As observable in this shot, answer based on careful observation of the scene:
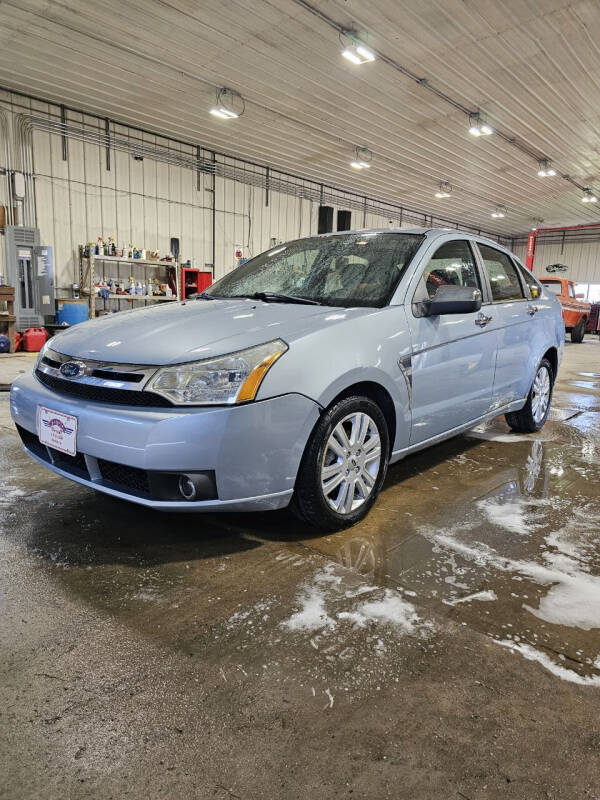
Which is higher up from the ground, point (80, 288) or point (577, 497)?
point (80, 288)

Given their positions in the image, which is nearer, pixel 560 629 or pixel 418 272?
pixel 560 629

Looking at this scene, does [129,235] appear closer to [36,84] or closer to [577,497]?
[36,84]

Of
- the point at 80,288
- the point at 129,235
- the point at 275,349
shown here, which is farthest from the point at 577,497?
the point at 129,235

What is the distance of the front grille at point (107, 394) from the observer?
1814mm

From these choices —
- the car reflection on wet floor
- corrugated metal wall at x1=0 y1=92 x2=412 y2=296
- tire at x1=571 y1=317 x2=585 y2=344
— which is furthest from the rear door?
tire at x1=571 y1=317 x2=585 y2=344

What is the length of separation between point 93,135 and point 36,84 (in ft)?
4.50

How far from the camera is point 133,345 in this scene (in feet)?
6.49

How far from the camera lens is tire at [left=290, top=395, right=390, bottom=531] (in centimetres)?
201

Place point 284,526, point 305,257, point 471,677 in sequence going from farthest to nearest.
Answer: point 305,257 → point 284,526 → point 471,677

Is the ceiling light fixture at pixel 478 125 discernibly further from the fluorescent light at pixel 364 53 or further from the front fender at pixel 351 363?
the front fender at pixel 351 363

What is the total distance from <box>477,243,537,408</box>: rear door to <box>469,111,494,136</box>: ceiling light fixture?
6913 millimetres

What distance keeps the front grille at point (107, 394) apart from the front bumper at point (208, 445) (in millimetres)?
26

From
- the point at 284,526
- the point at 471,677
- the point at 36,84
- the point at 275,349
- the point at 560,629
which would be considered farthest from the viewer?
the point at 36,84

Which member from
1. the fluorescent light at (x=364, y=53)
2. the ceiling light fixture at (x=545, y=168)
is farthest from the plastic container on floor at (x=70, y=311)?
the ceiling light fixture at (x=545, y=168)
